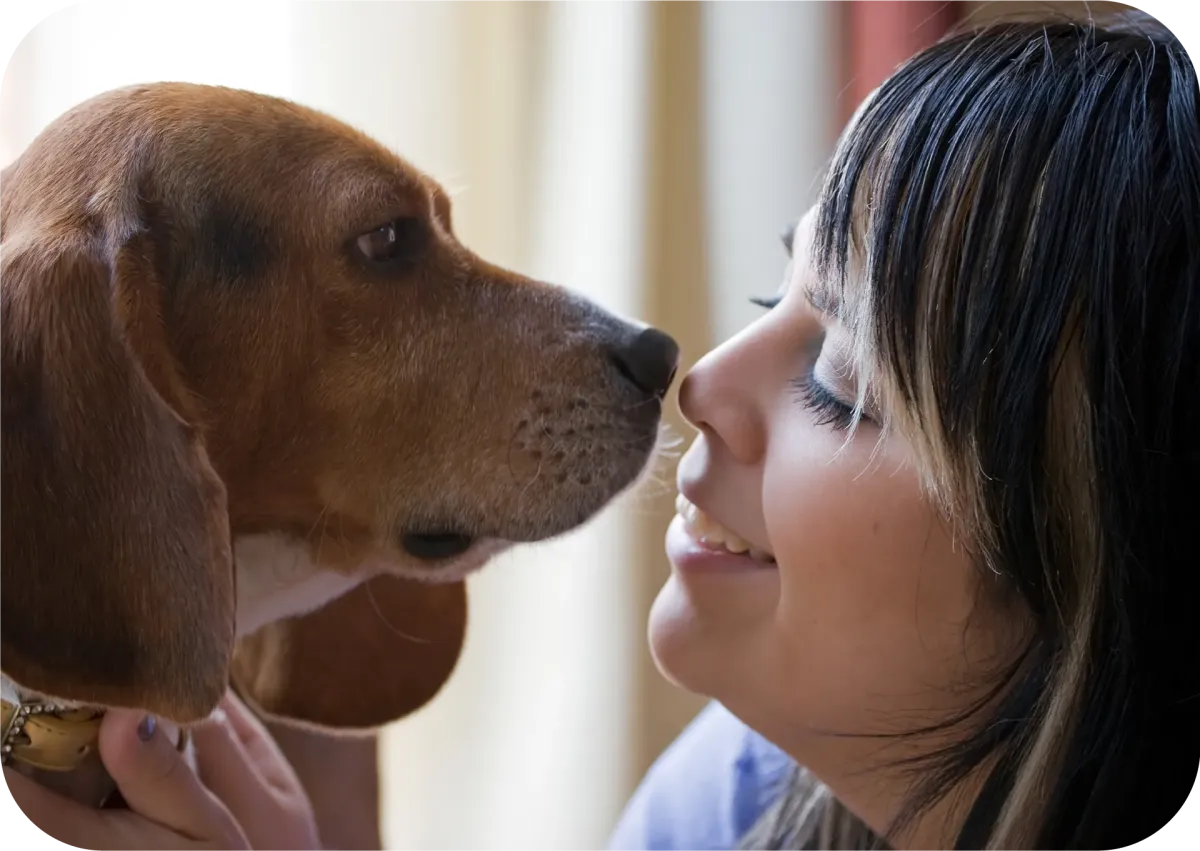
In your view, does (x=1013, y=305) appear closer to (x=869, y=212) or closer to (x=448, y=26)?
(x=869, y=212)

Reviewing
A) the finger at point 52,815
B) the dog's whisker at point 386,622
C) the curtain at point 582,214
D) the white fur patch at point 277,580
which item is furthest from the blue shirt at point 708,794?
the finger at point 52,815

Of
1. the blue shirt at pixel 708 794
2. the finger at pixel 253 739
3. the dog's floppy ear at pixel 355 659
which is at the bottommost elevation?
the blue shirt at pixel 708 794

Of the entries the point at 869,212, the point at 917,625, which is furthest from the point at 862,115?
the point at 917,625

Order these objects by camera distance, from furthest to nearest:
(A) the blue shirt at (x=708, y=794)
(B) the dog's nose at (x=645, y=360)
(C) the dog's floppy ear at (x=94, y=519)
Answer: (A) the blue shirt at (x=708, y=794), (B) the dog's nose at (x=645, y=360), (C) the dog's floppy ear at (x=94, y=519)

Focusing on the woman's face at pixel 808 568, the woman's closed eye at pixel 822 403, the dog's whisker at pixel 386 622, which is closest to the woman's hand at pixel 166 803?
the dog's whisker at pixel 386 622

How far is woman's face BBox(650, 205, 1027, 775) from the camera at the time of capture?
712 millimetres

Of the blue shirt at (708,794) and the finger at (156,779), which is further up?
the finger at (156,779)

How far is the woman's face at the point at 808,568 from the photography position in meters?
0.71

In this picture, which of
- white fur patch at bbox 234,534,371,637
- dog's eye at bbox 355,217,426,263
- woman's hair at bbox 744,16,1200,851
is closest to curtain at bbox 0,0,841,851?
dog's eye at bbox 355,217,426,263

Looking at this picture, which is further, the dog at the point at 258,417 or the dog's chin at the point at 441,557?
the dog's chin at the point at 441,557

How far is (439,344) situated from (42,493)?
1.00 ft

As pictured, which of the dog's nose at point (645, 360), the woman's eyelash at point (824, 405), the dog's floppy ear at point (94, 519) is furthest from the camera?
the dog's nose at point (645, 360)

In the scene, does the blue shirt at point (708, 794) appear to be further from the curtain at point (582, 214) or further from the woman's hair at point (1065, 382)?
Result: the woman's hair at point (1065, 382)

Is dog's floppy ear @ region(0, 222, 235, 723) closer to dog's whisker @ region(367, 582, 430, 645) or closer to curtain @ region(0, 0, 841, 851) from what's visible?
dog's whisker @ region(367, 582, 430, 645)
